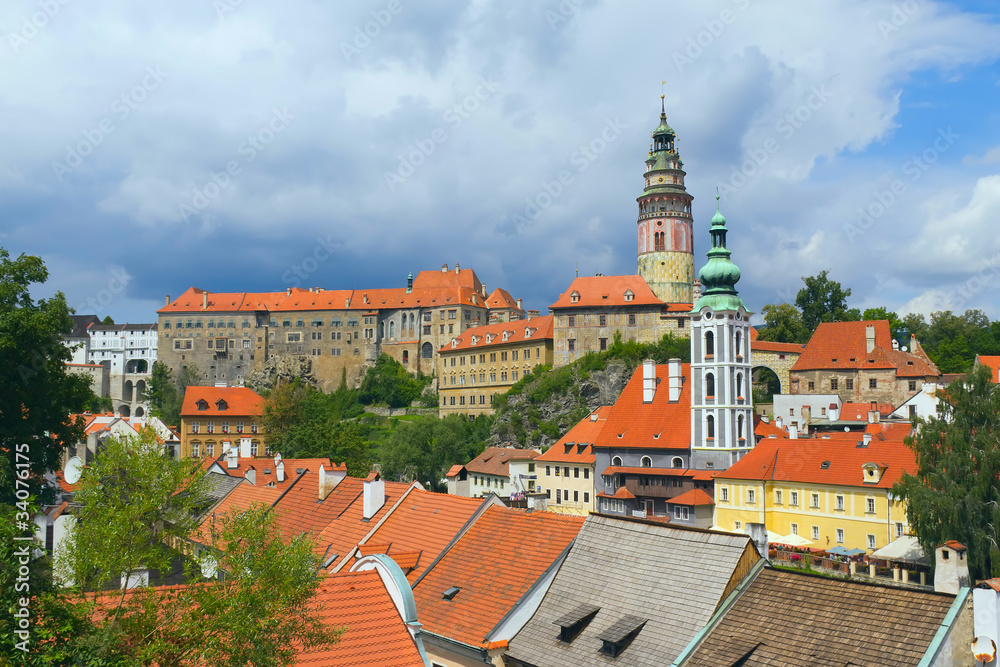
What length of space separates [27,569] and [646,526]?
35.1ft

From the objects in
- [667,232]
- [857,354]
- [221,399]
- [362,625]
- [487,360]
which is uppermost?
[667,232]

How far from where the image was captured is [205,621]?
9.36 meters

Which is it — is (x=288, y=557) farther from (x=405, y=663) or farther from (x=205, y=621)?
(x=405, y=663)

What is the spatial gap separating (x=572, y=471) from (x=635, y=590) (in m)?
41.8

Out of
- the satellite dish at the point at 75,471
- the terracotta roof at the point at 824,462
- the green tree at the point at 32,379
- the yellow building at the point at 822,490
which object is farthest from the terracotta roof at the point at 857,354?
the satellite dish at the point at 75,471

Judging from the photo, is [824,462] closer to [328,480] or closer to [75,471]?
[328,480]

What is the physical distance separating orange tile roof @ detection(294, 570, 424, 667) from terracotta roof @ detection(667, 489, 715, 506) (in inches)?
1395

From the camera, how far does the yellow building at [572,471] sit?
2184 inches

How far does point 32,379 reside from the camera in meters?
23.7

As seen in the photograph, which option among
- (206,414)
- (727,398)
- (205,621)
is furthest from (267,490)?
(206,414)

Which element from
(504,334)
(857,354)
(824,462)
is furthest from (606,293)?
(824,462)

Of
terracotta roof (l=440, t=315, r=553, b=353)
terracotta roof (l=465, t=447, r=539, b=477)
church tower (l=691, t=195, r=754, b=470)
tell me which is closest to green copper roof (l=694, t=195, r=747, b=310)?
church tower (l=691, t=195, r=754, b=470)

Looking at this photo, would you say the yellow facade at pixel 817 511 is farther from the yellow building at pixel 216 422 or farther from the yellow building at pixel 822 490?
the yellow building at pixel 216 422

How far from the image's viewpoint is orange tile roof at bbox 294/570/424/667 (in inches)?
484
